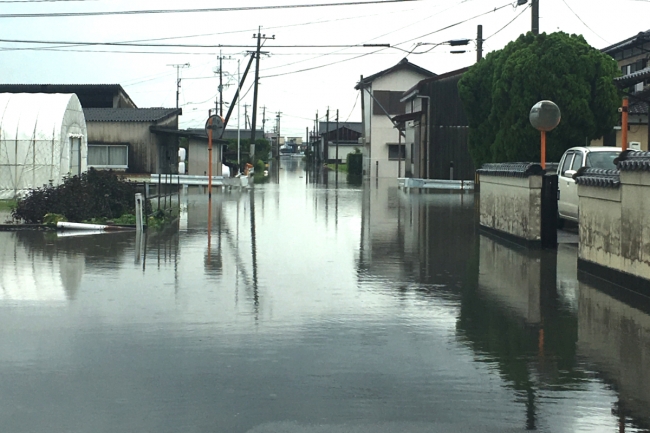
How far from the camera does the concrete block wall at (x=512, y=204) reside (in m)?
17.3

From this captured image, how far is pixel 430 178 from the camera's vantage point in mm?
52375

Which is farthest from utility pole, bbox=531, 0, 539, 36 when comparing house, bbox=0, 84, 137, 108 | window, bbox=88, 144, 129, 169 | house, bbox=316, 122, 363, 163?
house, bbox=316, 122, 363, 163

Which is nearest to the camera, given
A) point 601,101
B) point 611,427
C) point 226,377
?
point 611,427

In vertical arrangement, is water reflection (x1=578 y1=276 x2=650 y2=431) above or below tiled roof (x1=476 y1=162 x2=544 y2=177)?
below

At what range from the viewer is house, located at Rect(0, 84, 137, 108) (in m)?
55.3

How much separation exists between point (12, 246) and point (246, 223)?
7.51 meters

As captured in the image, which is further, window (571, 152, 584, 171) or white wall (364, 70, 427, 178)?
white wall (364, 70, 427, 178)

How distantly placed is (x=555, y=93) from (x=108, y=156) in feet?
90.5

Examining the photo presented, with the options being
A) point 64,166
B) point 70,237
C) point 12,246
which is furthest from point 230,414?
point 64,166

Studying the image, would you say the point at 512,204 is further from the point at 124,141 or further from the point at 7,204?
the point at 124,141

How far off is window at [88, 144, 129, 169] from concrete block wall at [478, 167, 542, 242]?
3105 cm

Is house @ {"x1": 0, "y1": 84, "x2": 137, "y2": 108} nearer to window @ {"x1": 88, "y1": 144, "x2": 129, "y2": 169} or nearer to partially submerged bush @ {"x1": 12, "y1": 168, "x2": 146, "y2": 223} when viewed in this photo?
window @ {"x1": 88, "y1": 144, "x2": 129, "y2": 169}

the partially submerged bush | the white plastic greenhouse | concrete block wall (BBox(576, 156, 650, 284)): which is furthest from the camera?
the white plastic greenhouse

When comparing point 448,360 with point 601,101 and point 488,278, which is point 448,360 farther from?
point 601,101
